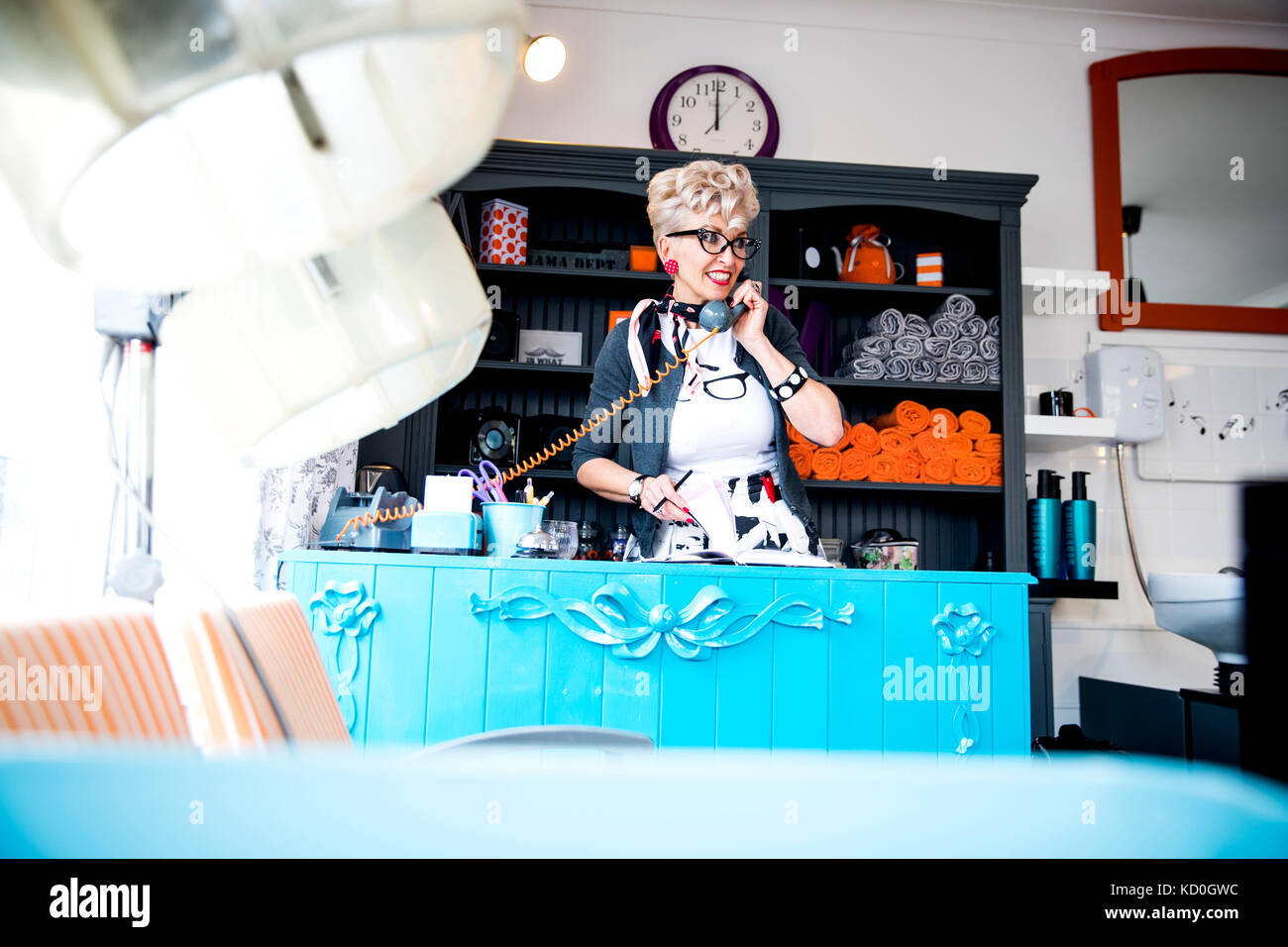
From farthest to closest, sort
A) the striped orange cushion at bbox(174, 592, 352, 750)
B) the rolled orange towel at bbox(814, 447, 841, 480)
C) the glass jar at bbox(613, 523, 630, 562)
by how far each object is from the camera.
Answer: the rolled orange towel at bbox(814, 447, 841, 480) → the glass jar at bbox(613, 523, 630, 562) → the striped orange cushion at bbox(174, 592, 352, 750)

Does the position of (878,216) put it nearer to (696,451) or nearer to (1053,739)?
(696,451)

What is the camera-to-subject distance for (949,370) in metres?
3.11

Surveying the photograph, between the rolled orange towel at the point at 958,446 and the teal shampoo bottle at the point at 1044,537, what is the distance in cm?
34

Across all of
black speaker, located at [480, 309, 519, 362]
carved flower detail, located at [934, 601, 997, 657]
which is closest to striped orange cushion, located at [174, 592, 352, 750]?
carved flower detail, located at [934, 601, 997, 657]

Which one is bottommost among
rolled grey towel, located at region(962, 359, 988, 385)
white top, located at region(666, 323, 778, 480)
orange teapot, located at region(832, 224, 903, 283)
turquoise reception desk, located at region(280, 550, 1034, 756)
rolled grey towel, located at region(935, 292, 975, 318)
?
turquoise reception desk, located at region(280, 550, 1034, 756)

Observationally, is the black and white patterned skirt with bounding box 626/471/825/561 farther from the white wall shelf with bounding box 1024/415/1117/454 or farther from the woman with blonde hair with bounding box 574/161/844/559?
the white wall shelf with bounding box 1024/415/1117/454

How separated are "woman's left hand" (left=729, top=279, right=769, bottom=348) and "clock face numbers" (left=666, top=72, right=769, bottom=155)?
156 cm

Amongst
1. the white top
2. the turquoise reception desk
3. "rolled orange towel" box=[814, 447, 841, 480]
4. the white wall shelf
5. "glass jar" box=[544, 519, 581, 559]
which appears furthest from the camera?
the white wall shelf

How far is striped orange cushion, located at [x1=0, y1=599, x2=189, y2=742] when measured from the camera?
1.88 ft

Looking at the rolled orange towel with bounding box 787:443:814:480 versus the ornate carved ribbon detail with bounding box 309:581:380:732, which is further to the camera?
the rolled orange towel with bounding box 787:443:814:480

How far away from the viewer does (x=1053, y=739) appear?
2.99 metres

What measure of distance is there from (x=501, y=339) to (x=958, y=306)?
165cm

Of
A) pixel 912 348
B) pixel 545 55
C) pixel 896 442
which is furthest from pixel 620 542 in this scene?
pixel 545 55

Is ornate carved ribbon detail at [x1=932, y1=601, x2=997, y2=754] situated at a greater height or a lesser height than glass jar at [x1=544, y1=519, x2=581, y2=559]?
lesser
